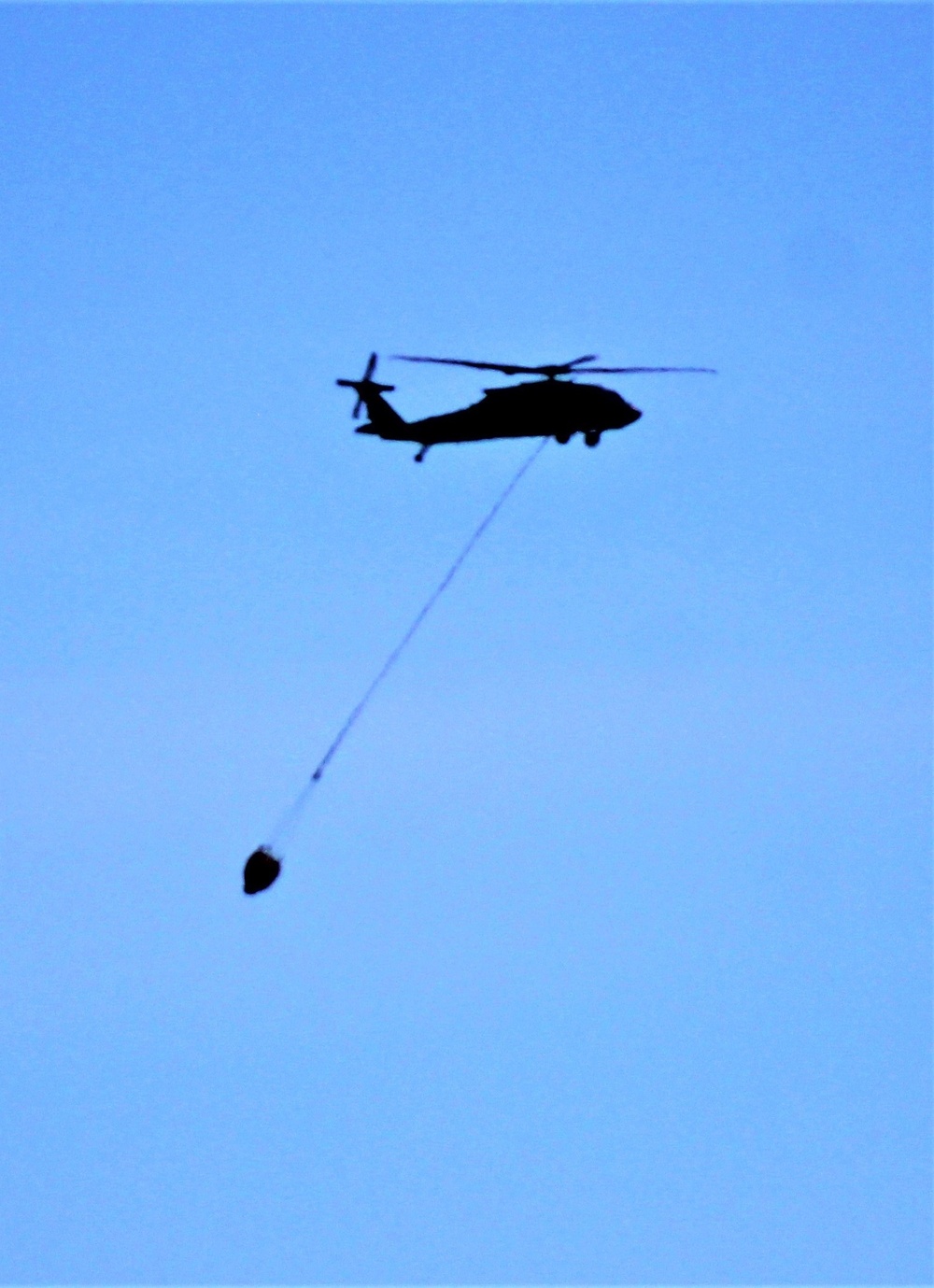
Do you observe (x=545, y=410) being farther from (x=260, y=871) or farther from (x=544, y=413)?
(x=260, y=871)

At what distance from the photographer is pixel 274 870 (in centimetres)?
5231

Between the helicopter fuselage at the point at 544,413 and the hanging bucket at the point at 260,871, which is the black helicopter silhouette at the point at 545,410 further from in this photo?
the hanging bucket at the point at 260,871

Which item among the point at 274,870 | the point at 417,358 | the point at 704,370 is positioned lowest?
the point at 274,870

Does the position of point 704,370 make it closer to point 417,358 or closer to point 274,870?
point 417,358

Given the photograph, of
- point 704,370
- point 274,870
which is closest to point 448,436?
point 704,370

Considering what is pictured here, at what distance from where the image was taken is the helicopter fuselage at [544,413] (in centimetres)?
6369

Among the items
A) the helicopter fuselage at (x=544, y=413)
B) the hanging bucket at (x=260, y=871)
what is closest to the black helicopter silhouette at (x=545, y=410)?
the helicopter fuselage at (x=544, y=413)

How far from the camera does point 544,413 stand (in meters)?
63.7

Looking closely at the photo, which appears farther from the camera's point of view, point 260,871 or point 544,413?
point 544,413

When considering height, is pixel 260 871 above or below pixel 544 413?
below

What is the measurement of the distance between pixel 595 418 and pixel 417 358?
746 cm

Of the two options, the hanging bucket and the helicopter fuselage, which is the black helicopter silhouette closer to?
the helicopter fuselage

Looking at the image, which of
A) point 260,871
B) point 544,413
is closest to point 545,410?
point 544,413

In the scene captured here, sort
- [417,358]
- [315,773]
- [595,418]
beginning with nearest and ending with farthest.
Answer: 1. [315,773]
2. [417,358]
3. [595,418]
